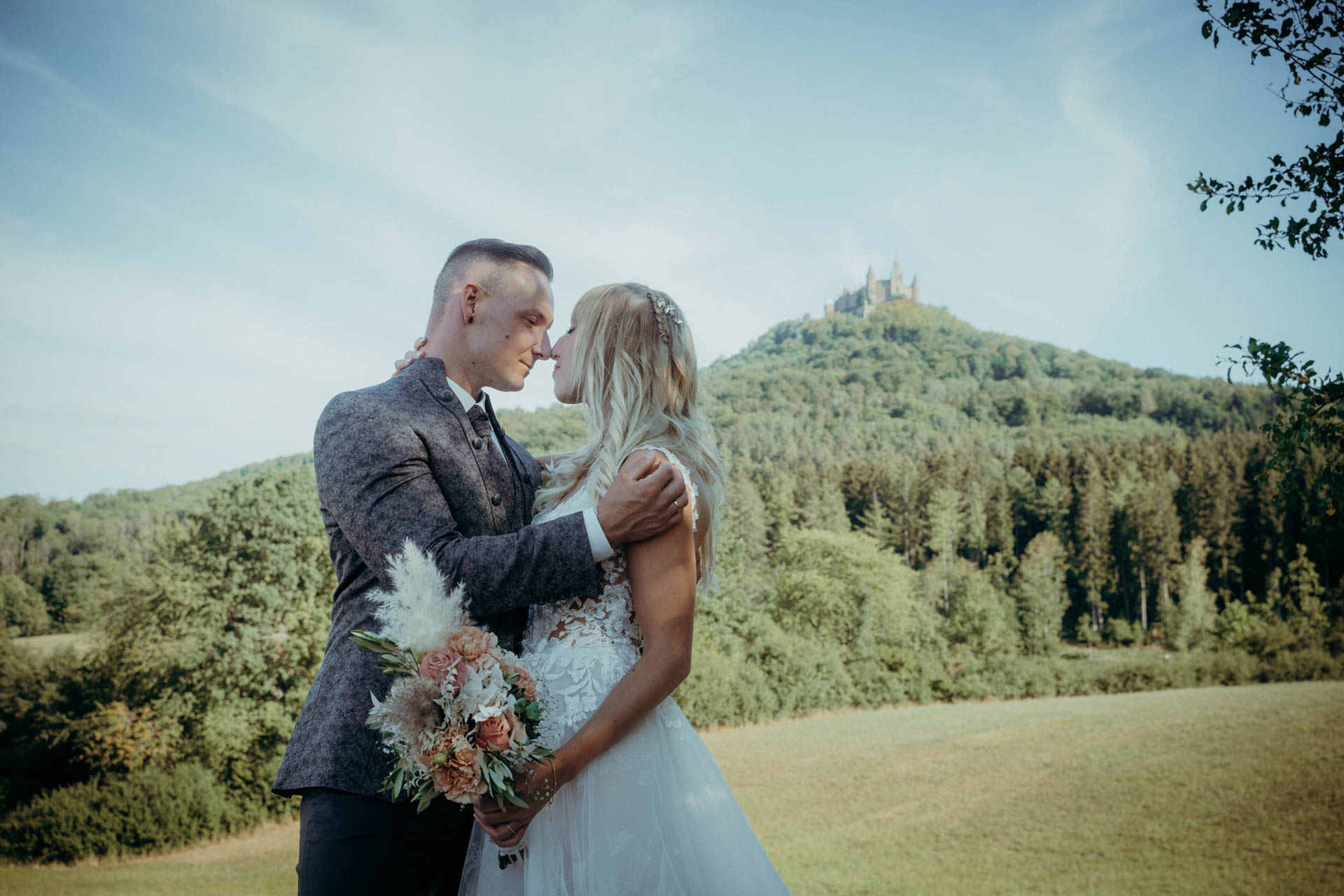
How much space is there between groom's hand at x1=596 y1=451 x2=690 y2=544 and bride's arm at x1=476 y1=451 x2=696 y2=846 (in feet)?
0.20

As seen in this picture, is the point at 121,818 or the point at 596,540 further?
the point at 121,818

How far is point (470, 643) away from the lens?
6.05ft

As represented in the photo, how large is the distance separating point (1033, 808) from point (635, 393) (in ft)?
82.0

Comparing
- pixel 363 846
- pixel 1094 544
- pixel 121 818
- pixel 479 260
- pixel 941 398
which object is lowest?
pixel 121 818

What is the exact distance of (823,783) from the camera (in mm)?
24938

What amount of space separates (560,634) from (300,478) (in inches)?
1042

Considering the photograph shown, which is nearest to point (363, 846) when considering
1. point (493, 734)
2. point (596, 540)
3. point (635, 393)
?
point (493, 734)

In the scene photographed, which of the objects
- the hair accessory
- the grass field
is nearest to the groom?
the hair accessory

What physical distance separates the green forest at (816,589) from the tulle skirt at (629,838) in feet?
10.1

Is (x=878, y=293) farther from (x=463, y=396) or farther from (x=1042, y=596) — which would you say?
(x=463, y=396)

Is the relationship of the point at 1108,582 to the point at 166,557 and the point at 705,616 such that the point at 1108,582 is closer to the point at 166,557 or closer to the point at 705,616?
the point at 705,616

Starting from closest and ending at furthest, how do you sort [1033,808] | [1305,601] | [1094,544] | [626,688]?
[626,688]
[1033,808]
[1305,601]
[1094,544]

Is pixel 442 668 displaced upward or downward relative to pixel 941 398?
downward

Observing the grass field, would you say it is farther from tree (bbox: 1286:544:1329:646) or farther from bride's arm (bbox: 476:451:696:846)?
bride's arm (bbox: 476:451:696:846)
